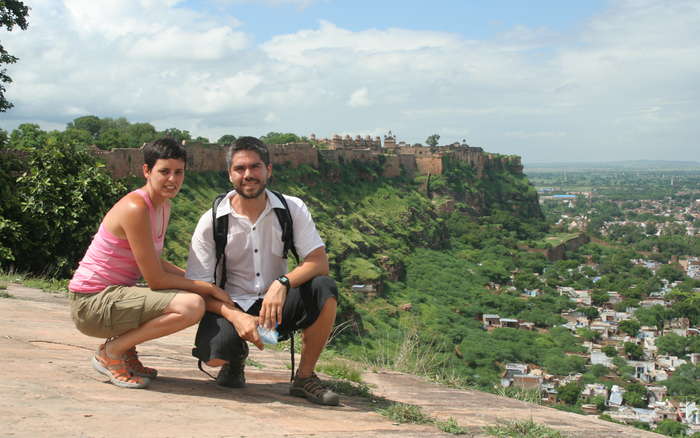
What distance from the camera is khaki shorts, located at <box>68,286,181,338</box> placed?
2961 mm

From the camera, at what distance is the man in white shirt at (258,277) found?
304 centimetres

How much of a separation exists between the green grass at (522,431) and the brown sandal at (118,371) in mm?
1581

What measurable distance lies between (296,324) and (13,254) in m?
6.23

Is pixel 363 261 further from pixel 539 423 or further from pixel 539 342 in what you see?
pixel 539 423

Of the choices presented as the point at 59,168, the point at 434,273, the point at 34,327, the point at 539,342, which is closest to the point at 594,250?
the point at 434,273

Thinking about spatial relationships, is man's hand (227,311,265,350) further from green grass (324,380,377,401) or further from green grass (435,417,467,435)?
green grass (435,417,467,435)

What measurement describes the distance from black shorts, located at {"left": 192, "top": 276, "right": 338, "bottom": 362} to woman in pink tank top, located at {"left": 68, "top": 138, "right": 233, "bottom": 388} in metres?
0.11

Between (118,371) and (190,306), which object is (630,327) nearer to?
(190,306)

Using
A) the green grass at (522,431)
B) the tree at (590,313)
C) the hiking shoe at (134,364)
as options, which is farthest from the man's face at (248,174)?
the tree at (590,313)

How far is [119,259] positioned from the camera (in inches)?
120

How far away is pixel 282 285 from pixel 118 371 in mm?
821

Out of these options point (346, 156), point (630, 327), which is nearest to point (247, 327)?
point (630, 327)

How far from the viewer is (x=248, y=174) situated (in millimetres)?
3100

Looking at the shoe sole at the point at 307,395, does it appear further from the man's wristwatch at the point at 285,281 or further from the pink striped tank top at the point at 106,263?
the pink striped tank top at the point at 106,263
